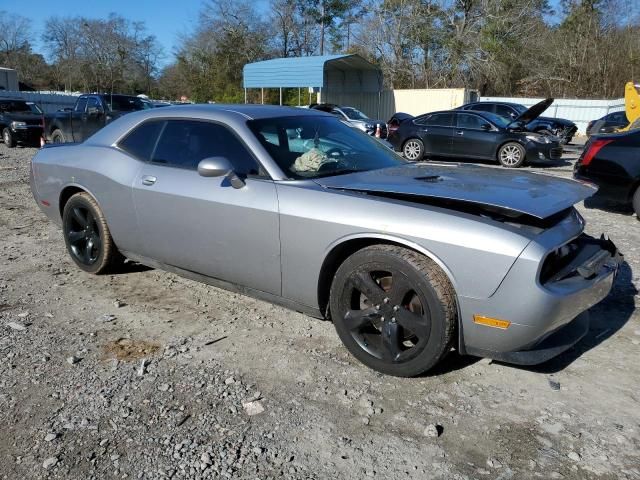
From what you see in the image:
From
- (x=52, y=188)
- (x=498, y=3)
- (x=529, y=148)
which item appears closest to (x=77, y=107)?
(x=52, y=188)

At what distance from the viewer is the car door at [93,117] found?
1389 cm

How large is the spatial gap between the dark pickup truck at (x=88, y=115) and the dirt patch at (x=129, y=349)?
11499 millimetres

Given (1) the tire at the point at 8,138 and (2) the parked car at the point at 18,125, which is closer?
(2) the parked car at the point at 18,125

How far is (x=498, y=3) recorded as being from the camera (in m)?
35.9

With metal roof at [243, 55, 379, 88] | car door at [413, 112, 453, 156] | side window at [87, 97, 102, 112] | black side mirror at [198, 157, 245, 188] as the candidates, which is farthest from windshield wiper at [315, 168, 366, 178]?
metal roof at [243, 55, 379, 88]

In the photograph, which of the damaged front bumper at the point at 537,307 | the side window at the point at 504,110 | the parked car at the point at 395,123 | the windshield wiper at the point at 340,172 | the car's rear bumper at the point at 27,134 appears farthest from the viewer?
the side window at the point at 504,110

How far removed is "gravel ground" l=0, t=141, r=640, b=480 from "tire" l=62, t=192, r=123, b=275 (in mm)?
572

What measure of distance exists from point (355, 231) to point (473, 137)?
12.1m

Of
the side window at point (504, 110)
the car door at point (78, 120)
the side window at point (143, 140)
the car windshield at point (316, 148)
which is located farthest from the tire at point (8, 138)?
the side window at point (504, 110)

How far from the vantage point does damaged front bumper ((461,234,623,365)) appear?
2607 mm

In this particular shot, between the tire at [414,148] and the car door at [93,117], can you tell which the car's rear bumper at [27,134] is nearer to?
the car door at [93,117]

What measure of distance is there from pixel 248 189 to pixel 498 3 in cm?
3811

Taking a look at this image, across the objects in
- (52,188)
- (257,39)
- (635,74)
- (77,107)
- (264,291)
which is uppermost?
(257,39)

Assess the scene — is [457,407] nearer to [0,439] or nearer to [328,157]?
[328,157]
